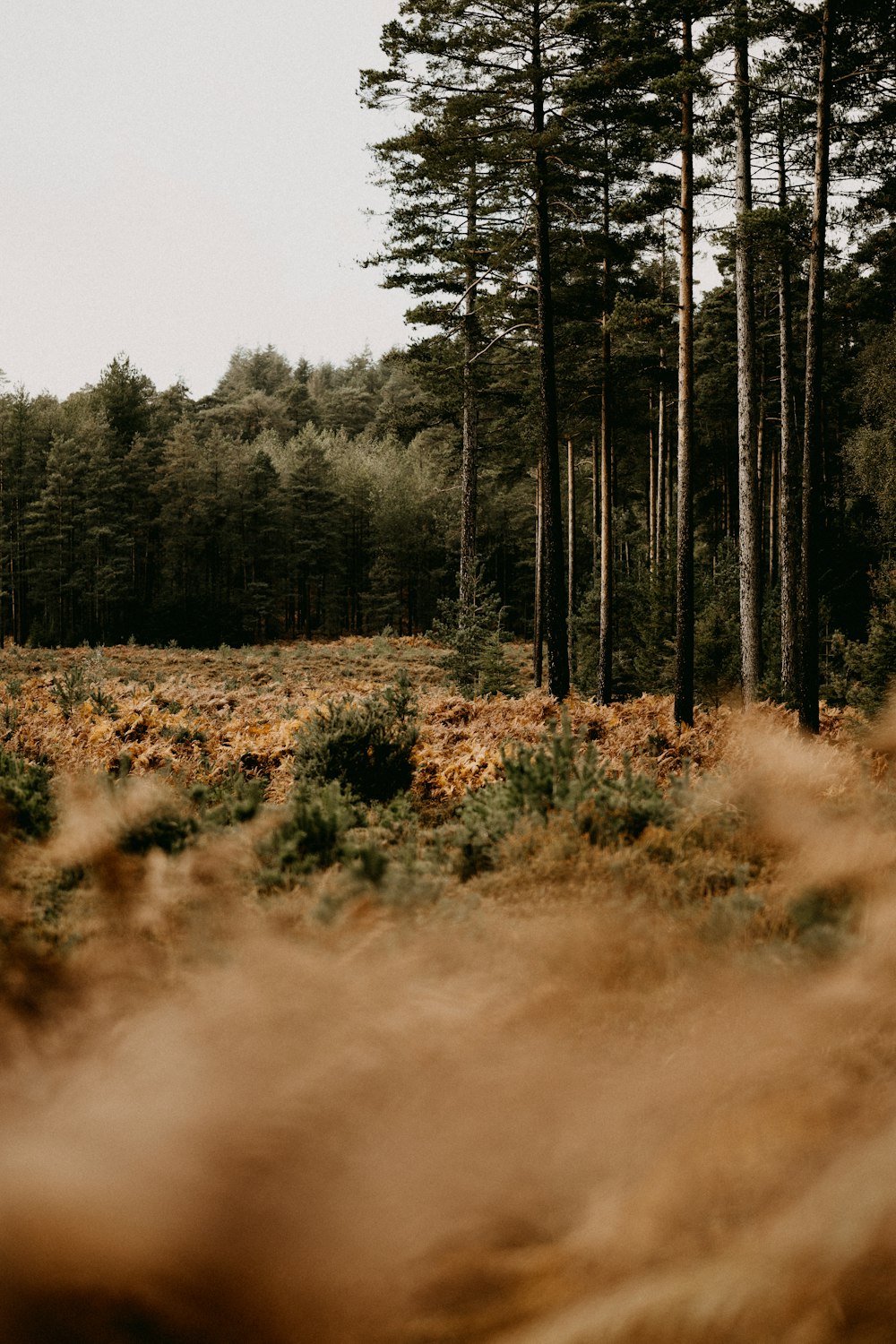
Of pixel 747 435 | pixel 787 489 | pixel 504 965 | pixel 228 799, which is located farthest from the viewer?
pixel 787 489

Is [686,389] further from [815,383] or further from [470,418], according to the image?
[470,418]

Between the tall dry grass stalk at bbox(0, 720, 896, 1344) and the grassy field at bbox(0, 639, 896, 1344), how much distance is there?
0.01m

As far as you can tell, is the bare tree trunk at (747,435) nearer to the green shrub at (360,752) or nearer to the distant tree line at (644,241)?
the distant tree line at (644,241)

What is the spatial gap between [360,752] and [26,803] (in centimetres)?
268

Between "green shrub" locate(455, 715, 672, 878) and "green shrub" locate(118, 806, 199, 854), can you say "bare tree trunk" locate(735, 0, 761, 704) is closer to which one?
"green shrub" locate(455, 715, 672, 878)

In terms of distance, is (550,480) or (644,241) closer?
(550,480)

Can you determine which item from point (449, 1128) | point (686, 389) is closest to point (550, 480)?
point (686, 389)

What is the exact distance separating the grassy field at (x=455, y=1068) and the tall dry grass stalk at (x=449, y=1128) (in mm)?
10

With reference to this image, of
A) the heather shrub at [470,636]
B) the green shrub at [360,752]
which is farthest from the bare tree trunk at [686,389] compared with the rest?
the green shrub at [360,752]

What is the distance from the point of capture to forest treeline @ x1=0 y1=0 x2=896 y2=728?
12672 mm

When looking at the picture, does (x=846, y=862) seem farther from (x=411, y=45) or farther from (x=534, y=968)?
(x=411, y=45)

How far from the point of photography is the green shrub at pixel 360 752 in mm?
6844

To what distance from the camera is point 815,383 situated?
12.0 metres

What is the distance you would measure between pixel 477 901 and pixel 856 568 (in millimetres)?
24321
